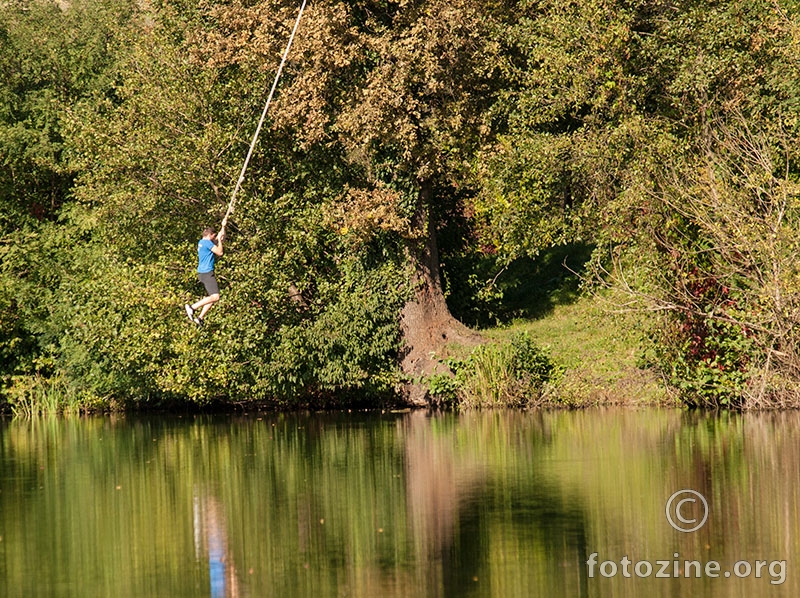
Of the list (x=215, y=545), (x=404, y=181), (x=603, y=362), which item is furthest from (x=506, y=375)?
(x=215, y=545)

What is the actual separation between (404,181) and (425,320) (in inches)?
133

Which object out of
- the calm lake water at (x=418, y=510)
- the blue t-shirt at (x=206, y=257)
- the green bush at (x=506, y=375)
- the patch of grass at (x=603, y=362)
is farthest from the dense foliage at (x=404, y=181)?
the blue t-shirt at (x=206, y=257)

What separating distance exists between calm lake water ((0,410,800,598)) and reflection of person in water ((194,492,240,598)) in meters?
0.04

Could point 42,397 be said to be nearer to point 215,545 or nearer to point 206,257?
point 206,257

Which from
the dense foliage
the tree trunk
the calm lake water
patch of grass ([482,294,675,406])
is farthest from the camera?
the tree trunk

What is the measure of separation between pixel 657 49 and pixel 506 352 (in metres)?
7.50

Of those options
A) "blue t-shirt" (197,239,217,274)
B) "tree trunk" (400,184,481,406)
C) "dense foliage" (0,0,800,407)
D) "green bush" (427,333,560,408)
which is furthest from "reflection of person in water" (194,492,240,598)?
"tree trunk" (400,184,481,406)

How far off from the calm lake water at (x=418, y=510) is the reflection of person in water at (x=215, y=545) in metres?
0.04

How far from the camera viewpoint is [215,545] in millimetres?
16234

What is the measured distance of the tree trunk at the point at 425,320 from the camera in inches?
1276

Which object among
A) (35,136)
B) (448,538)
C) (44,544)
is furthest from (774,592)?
(35,136)

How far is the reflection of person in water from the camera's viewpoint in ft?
46.0

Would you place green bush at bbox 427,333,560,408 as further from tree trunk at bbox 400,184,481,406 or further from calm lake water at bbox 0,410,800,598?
calm lake water at bbox 0,410,800,598

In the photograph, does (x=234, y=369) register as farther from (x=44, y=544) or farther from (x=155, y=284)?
(x=44, y=544)
